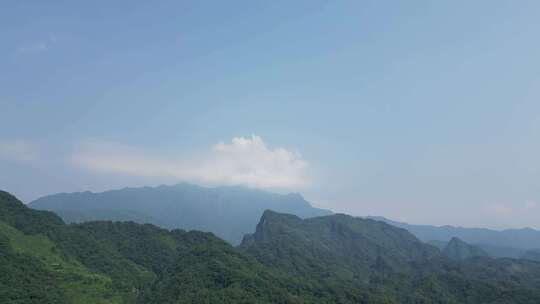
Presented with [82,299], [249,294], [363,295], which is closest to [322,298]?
[363,295]

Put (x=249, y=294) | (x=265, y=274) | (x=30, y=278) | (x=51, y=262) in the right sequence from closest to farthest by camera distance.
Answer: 1. (x=30, y=278)
2. (x=249, y=294)
3. (x=51, y=262)
4. (x=265, y=274)

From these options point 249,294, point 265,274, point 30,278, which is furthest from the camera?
point 265,274

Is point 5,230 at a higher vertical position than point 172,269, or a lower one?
higher

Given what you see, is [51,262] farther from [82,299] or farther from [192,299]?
[192,299]

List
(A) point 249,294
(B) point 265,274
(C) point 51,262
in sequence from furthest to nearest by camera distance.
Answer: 1. (B) point 265,274
2. (C) point 51,262
3. (A) point 249,294

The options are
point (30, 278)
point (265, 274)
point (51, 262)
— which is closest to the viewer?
point (30, 278)

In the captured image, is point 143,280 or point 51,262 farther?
point 143,280

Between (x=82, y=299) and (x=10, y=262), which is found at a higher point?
(x=10, y=262)

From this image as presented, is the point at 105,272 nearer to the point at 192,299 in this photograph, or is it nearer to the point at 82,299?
the point at 82,299

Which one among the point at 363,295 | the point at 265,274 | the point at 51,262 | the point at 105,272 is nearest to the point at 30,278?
the point at 51,262
